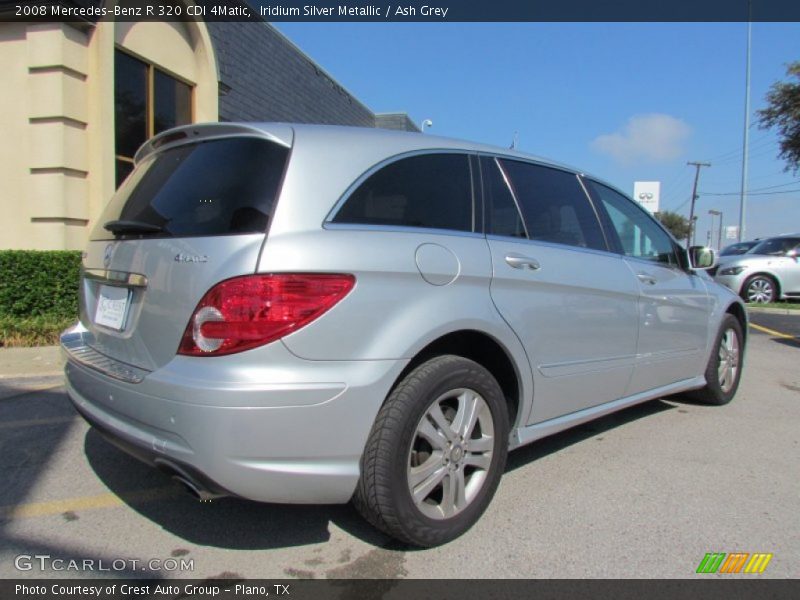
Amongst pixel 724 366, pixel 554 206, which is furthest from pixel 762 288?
pixel 554 206

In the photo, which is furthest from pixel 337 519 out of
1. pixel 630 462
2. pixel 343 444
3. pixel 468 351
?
pixel 630 462

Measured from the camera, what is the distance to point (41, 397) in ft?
15.5

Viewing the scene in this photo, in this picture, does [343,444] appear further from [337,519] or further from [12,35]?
[12,35]

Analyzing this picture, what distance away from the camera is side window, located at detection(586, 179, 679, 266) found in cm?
384

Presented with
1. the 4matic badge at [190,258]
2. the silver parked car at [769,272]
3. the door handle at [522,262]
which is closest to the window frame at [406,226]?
the door handle at [522,262]

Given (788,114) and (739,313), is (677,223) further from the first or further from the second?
(739,313)

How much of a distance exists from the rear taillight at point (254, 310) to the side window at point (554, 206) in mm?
1436

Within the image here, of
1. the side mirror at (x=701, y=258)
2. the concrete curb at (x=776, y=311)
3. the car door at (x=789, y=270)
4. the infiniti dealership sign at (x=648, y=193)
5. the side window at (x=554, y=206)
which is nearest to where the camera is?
the side window at (x=554, y=206)

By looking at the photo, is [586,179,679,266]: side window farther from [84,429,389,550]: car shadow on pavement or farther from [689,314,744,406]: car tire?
[84,429,389,550]: car shadow on pavement

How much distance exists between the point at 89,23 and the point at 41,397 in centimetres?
508

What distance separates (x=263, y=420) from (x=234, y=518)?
1.00m

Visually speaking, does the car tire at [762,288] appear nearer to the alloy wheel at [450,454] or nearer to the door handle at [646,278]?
the door handle at [646,278]

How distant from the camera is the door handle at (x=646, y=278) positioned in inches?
148

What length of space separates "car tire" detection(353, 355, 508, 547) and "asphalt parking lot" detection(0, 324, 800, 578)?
0.55 ft
